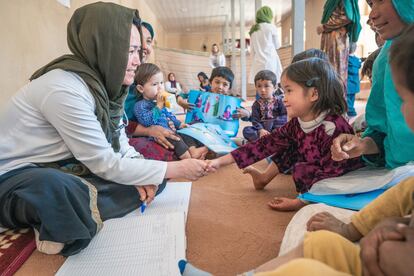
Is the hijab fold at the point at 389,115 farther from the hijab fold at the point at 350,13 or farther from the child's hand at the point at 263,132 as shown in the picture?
the hijab fold at the point at 350,13

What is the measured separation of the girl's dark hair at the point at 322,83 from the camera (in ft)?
4.22

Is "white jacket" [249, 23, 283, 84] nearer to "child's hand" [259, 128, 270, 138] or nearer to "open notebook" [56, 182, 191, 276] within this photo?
"child's hand" [259, 128, 270, 138]

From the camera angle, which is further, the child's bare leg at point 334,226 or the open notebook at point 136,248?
the open notebook at point 136,248

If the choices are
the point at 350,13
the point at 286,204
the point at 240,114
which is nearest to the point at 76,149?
the point at 286,204

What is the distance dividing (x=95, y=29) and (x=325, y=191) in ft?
3.22

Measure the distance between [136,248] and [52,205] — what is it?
26 cm

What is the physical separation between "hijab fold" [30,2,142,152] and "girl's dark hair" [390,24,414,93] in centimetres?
86

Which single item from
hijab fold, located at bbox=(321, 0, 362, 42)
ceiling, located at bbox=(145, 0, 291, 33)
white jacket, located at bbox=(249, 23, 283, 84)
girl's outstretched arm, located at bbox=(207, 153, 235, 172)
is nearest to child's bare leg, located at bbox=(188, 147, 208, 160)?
girl's outstretched arm, located at bbox=(207, 153, 235, 172)

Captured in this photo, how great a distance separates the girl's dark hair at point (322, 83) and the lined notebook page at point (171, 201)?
0.63 metres

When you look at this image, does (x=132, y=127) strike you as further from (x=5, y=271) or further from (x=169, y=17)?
(x=169, y=17)

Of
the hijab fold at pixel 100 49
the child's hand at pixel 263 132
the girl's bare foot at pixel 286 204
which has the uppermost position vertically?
the hijab fold at pixel 100 49

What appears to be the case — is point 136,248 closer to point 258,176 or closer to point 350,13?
point 258,176

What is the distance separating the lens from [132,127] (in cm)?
202

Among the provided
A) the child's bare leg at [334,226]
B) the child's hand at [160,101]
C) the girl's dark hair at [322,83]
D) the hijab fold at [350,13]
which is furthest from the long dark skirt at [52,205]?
the hijab fold at [350,13]
